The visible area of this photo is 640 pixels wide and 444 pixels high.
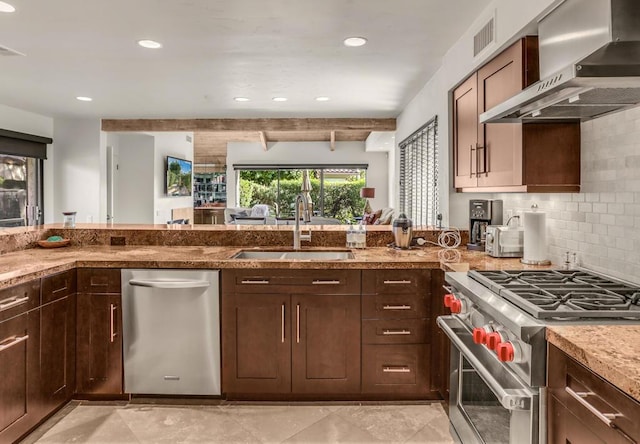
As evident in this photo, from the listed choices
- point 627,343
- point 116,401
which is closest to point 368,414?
point 116,401

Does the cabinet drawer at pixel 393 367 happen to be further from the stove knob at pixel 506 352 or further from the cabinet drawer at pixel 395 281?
the stove knob at pixel 506 352

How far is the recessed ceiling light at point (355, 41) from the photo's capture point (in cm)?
344

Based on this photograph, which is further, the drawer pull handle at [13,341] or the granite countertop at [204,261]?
the granite countertop at [204,261]

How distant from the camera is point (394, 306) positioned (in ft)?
9.09

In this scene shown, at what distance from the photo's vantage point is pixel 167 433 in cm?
250

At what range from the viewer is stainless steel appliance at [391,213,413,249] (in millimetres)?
3295

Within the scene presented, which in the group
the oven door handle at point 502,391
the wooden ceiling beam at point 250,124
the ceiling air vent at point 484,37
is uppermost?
the wooden ceiling beam at point 250,124

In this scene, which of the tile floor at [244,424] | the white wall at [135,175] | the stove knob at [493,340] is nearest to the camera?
the stove knob at [493,340]

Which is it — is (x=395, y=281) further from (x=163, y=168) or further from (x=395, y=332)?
(x=163, y=168)

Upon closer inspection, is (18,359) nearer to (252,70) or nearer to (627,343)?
(627,343)

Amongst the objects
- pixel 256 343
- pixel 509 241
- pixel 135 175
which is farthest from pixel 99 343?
pixel 135 175

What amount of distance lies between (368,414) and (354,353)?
1.13ft

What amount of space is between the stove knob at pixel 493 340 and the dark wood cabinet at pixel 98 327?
211 centimetres

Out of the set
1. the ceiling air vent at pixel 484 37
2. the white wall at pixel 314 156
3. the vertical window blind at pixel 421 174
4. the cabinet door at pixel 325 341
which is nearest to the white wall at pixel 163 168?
the white wall at pixel 314 156
